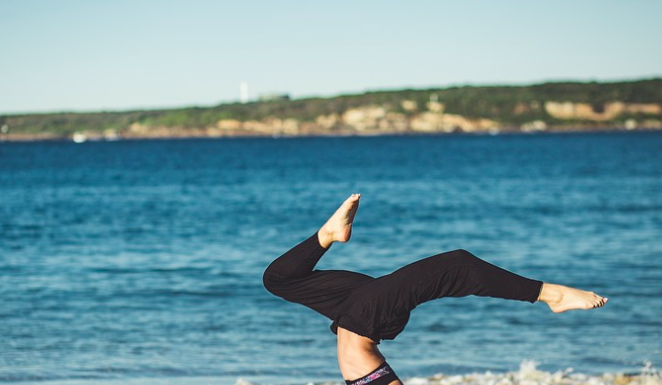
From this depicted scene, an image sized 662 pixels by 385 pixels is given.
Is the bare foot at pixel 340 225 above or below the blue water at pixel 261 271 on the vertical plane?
above

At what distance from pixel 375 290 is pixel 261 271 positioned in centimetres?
1401

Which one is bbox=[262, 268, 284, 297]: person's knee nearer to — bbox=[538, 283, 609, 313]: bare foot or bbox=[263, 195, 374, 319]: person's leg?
bbox=[263, 195, 374, 319]: person's leg

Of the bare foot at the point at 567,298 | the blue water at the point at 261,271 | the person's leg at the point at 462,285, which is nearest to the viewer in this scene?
the person's leg at the point at 462,285

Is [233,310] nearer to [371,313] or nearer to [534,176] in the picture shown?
[371,313]

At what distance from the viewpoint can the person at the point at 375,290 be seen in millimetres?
4414

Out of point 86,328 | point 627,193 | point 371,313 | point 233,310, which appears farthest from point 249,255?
point 627,193

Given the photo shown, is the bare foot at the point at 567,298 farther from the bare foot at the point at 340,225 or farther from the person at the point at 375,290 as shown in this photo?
the bare foot at the point at 340,225

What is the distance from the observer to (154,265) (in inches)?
760

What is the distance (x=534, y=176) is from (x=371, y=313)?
192ft

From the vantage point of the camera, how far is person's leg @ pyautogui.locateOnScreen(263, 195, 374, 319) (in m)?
4.68

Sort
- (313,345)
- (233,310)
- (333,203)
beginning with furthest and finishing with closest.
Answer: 1. (333,203)
2. (233,310)
3. (313,345)

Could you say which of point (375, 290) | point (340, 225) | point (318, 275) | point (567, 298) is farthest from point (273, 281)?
point (567, 298)

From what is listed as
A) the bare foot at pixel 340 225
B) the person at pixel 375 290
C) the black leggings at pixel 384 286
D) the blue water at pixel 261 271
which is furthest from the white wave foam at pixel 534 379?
the bare foot at pixel 340 225

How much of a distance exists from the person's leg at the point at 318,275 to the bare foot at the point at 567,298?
0.93 m
